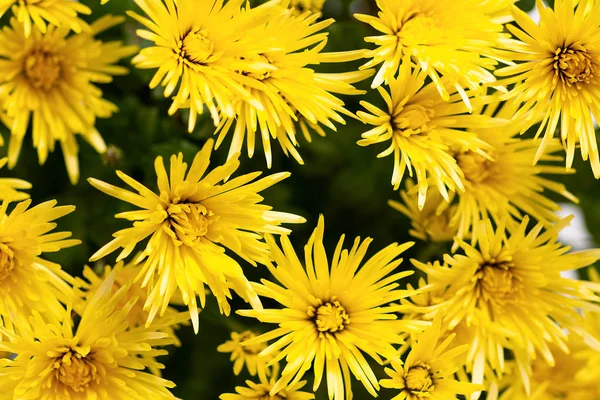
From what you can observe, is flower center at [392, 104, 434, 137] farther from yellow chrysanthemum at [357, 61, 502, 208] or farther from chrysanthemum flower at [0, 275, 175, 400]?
chrysanthemum flower at [0, 275, 175, 400]

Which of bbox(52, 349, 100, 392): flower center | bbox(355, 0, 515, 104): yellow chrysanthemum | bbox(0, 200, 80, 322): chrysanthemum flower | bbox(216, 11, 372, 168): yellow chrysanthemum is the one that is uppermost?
bbox(355, 0, 515, 104): yellow chrysanthemum

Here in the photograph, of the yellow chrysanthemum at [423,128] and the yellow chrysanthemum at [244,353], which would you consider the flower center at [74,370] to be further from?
the yellow chrysanthemum at [423,128]

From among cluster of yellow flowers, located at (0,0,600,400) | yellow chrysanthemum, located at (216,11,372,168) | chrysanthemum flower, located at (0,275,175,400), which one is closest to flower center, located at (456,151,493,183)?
cluster of yellow flowers, located at (0,0,600,400)

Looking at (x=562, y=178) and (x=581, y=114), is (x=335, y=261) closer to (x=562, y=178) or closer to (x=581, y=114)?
(x=581, y=114)

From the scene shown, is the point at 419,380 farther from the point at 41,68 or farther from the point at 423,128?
the point at 41,68

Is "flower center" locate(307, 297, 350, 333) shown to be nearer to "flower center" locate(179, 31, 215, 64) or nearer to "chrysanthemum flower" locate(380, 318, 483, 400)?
"chrysanthemum flower" locate(380, 318, 483, 400)

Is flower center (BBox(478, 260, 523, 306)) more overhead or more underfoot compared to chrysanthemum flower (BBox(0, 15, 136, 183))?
more underfoot

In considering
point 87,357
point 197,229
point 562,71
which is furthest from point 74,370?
point 562,71
